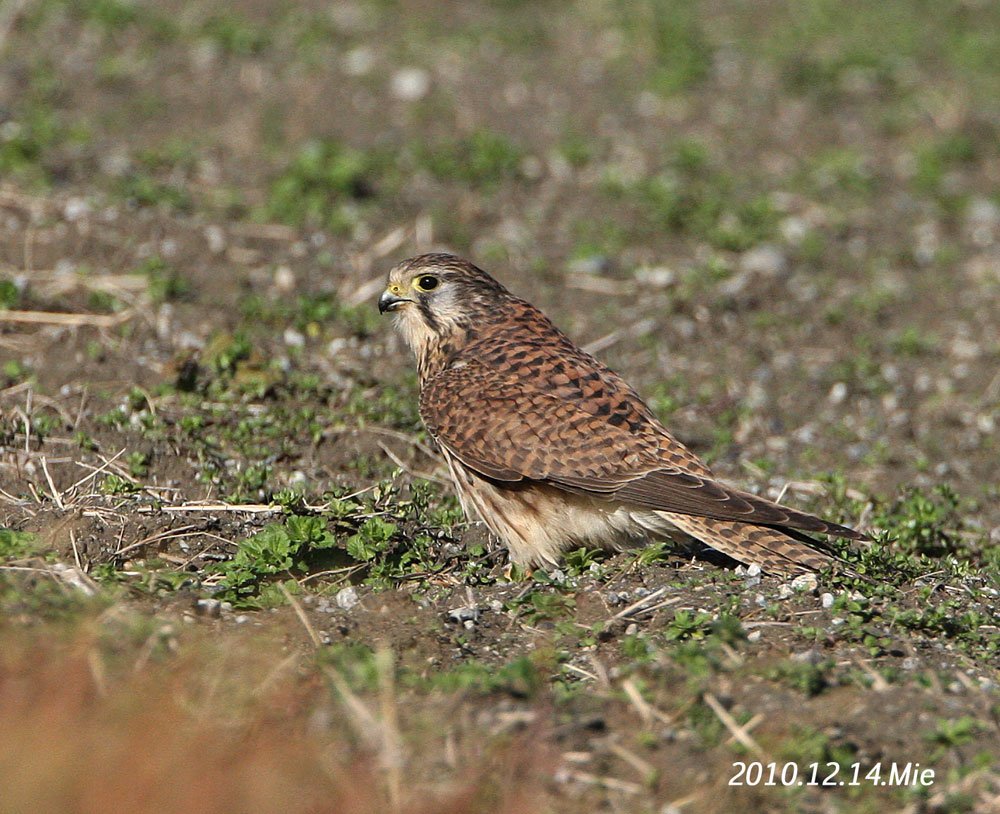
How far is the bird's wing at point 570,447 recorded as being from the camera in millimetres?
4410

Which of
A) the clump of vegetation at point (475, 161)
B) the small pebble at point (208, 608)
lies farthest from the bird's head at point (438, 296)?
the clump of vegetation at point (475, 161)

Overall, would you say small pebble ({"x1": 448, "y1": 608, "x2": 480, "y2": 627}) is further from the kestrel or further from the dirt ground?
the kestrel

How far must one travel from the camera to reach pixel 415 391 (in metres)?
5.92

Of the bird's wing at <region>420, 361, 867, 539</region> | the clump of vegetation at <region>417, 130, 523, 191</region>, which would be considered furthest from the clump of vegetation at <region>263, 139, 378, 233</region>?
the bird's wing at <region>420, 361, 867, 539</region>

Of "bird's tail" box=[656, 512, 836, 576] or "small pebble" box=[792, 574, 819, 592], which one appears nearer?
"small pebble" box=[792, 574, 819, 592]

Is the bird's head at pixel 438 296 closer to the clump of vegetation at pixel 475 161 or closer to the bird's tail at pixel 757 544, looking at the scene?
the bird's tail at pixel 757 544

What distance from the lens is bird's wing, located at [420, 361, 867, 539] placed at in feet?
14.5

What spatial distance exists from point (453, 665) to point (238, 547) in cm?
104

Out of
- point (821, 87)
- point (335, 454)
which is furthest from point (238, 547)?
point (821, 87)

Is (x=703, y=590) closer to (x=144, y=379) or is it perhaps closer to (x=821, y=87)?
(x=144, y=379)

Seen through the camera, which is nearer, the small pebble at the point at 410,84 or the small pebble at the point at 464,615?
the small pebble at the point at 464,615

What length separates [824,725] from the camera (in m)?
3.49

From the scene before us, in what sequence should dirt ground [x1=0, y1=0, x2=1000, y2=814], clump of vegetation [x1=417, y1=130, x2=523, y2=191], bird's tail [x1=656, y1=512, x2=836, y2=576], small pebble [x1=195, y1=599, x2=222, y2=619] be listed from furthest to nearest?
clump of vegetation [x1=417, y1=130, x2=523, y2=191]
bird's tail [x1=656, y1=512, x2=836, y2=576]
small pebble [x1=195, y1=599, x2=222, y2=619]
dirt ground [x1=0, y1=0, x2=1000, y2=814]

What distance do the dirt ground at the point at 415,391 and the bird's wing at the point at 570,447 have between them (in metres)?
0.27
